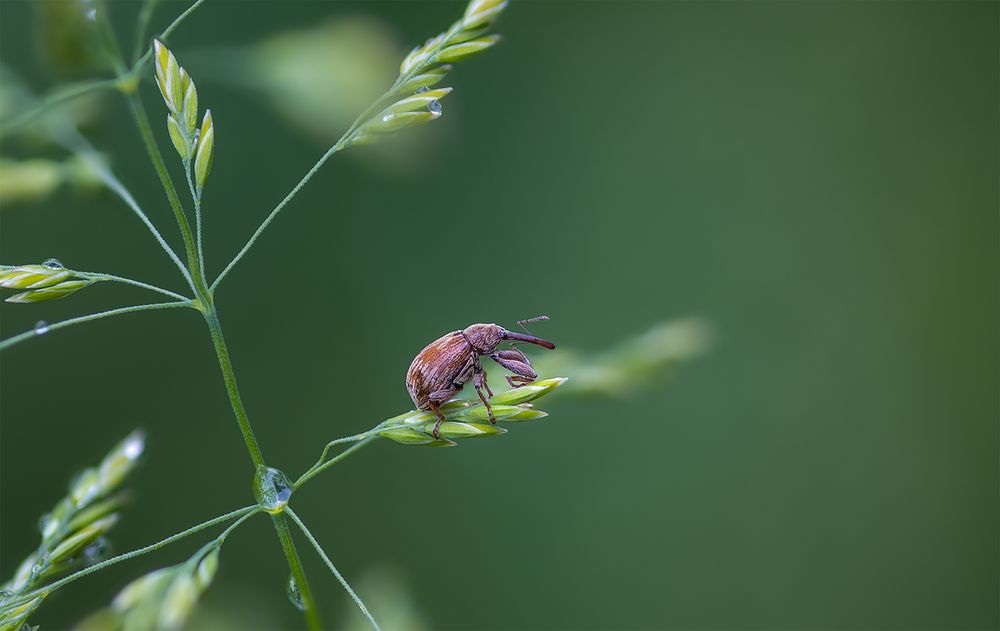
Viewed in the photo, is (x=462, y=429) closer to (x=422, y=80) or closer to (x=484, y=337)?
(x=484, y=337)

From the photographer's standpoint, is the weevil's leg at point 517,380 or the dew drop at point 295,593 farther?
the weevil's leg at point 517,380

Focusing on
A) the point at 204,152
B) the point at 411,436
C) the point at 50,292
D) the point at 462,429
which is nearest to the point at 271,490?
the point at 411,436

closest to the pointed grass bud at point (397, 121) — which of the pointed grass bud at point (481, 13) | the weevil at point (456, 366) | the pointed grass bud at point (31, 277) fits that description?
the pointed grass bud at point (481, 13)

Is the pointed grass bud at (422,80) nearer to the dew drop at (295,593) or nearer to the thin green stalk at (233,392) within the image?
the thin green stalk at (233,392)

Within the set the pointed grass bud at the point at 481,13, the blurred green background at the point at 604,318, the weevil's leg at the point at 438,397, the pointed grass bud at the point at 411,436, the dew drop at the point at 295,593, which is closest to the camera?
the dew drop at the point at 295,593

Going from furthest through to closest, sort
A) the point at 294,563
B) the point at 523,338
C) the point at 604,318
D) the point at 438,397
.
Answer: the point at 604,318, the point at 523,338, the point at 438,397, the point at 294,563

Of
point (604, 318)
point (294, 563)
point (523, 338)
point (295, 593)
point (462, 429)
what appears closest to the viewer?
point (294, 563)

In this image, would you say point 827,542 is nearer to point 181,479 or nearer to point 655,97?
point 655,97
